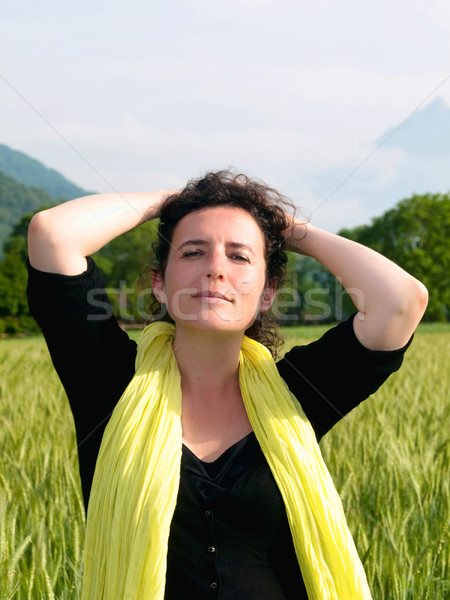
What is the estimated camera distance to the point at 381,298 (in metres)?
1.26

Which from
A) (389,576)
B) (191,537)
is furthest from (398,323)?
(389,576)

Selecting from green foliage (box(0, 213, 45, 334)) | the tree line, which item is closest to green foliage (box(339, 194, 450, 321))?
the tree line

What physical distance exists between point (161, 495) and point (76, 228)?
0.52 metres

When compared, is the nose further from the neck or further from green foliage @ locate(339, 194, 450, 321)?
green foliage @ locate(339, 194, 450, 321)

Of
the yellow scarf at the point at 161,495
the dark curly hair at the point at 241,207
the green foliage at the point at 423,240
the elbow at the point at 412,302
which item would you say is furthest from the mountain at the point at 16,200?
the elbow at the point at 412,302

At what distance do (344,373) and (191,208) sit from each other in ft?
1.54

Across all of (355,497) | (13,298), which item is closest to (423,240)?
(13,298)

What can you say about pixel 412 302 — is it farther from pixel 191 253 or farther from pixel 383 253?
pixel 383 253

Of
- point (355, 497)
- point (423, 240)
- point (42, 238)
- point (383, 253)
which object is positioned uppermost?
point (423, 240)

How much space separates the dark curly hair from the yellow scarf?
29 centimetres

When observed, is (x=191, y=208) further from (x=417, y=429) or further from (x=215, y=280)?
(x=417, y=429)

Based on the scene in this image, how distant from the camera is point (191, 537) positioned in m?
1.13

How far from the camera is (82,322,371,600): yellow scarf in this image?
1118mm

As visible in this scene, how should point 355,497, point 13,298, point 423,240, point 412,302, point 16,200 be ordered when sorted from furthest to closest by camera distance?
point 16,200
point 423,240
point 13,298
point 355,497
point 412,302
